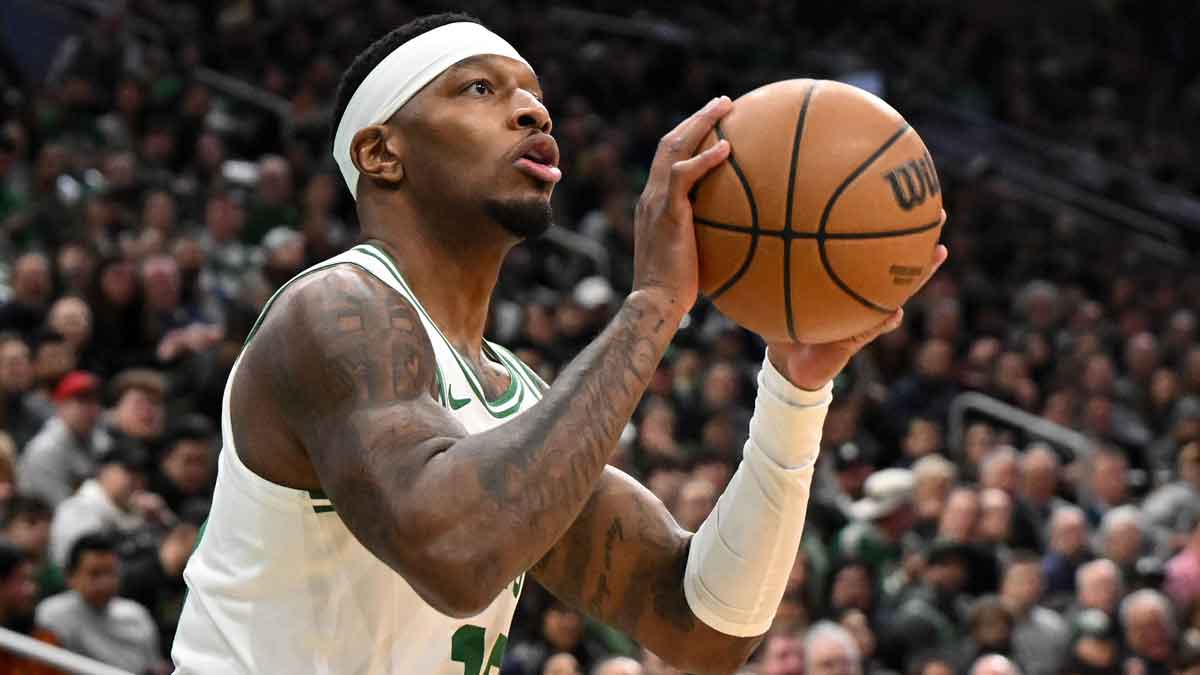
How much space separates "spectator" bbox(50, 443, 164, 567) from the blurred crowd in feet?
0.05

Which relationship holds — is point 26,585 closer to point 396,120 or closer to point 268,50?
point 396,120

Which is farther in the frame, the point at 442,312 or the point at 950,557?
the point at 950,557

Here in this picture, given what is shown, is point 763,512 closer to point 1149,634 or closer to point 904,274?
point 904,274

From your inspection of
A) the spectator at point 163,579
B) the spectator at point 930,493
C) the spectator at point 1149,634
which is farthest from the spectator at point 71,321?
the spectator at point 1149,634

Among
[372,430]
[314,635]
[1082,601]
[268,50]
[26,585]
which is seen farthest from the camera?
[268,50]

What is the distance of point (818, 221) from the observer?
2.71 metres

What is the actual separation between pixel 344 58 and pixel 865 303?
10.8 m

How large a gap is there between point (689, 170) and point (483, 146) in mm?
366

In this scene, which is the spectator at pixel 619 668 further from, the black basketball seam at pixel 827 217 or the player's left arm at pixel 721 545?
the black basketball seam at pixel 827 217

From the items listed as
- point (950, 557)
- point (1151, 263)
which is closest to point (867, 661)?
point (950, 557)

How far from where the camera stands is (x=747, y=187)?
2.64 meters

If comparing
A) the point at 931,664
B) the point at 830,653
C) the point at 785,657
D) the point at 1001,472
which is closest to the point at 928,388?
Result: the point at 1001,472

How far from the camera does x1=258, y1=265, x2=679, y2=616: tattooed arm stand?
2297 millimetres

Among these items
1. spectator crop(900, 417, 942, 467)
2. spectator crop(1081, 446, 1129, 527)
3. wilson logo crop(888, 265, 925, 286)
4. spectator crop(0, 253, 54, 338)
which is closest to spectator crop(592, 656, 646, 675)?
wilson logo crop(888, 265, 925, 286)
